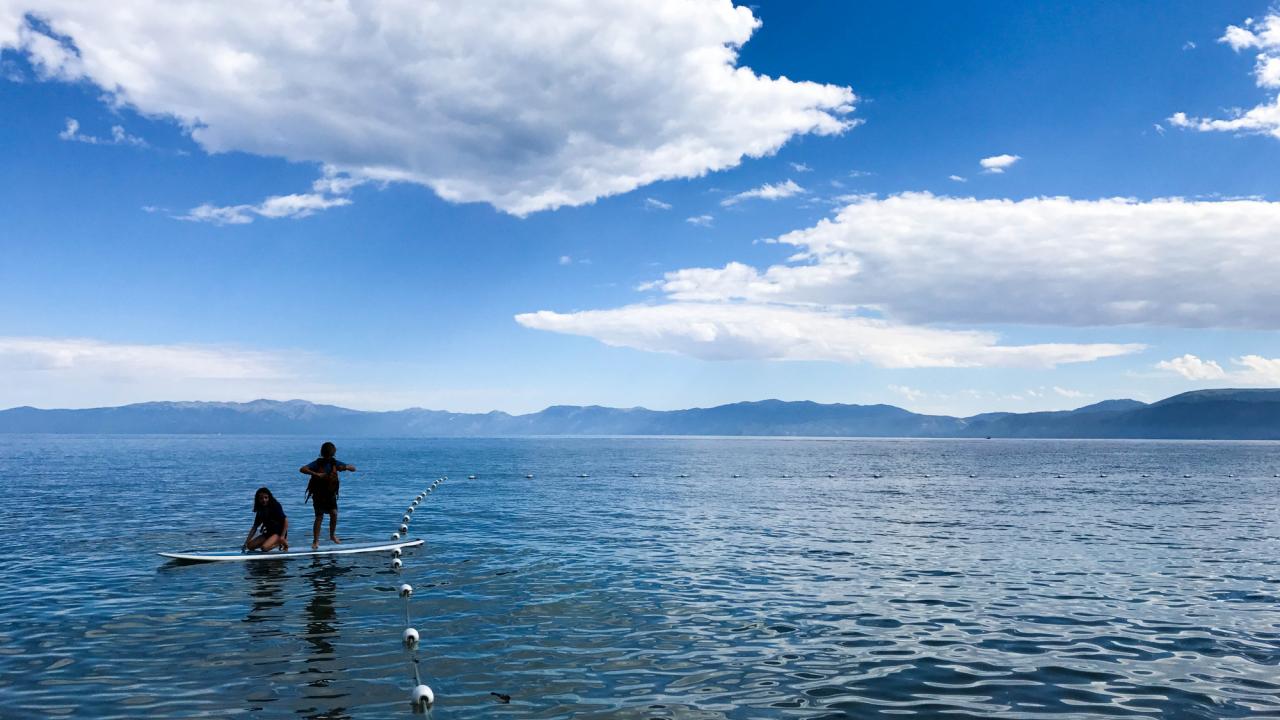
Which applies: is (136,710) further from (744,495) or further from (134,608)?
(744,495)

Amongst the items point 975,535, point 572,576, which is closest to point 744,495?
point 975,535

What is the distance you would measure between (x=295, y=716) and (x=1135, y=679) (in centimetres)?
1448

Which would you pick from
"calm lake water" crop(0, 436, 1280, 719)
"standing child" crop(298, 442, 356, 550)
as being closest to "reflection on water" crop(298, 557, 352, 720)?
"calm lake water" crop(0, 436, 1280, 719)

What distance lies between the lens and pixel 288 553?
26.2 m

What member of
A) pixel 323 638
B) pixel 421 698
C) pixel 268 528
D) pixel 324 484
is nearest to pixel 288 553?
pixel 268 528

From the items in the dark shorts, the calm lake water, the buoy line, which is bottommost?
the calm lake water

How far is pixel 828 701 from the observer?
41.8 ft

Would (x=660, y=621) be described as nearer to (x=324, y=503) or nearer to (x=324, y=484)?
(x=324, y=484)

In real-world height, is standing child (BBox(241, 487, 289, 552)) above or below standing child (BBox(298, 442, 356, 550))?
below

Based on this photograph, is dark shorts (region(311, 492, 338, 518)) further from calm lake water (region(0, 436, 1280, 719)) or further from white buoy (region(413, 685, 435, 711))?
white buoy (region(413, 685, 435, 711))

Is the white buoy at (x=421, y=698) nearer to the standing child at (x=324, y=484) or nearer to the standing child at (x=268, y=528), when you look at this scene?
the standing child at (x=324, y=484)

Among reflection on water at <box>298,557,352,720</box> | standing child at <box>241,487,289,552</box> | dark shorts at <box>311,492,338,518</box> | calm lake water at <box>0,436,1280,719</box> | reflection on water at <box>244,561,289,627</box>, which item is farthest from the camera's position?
dark shorts at <box>311,492,338,518</box>

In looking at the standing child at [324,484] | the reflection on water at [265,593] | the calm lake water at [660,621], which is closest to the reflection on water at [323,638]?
the calm lake water at [660,621]

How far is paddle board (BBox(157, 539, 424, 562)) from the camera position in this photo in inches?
982
